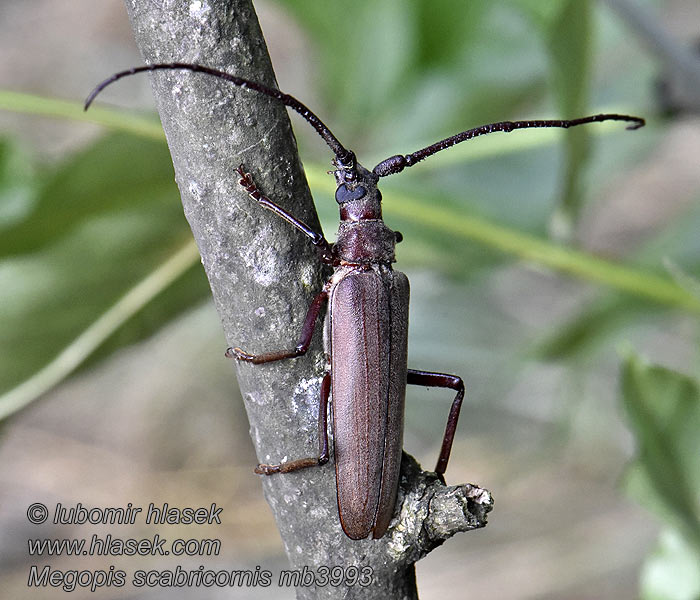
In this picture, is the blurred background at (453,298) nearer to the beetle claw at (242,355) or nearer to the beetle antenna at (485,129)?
the beetle antenna at (485,129)

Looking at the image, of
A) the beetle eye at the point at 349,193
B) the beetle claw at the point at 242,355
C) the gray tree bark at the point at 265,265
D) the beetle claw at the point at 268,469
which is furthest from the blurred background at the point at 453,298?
the beetle claw at the point at 268,469

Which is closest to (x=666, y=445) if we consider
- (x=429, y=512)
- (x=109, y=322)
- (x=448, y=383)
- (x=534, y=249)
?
(x=448, y=383)

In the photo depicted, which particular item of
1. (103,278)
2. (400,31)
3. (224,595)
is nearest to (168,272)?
(103,278)

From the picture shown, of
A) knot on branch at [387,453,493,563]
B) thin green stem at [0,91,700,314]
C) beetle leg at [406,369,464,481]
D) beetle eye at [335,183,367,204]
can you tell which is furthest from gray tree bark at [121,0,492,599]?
thin green stem at [0,91,700,314]

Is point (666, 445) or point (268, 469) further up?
point (666, 445)

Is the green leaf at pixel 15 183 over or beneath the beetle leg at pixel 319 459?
over

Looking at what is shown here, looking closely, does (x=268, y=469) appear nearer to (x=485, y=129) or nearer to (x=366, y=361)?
(x=366, y=361)

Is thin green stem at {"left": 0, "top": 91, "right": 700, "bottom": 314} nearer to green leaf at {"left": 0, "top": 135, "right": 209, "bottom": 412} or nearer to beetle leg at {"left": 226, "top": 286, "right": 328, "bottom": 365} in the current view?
green leaf at {"left": 0, "top": 135, "right": 209, "bottom": 412}
